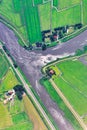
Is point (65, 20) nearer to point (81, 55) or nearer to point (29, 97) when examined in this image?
point (81, 55)

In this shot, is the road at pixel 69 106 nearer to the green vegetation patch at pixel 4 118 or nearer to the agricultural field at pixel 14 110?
the agricultural field at pixel 14 110

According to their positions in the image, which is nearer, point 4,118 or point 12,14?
point 4,118

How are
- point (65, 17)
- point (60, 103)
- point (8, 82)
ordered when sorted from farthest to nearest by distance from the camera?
point (65, 17), point (8, 82), point (60, 103)

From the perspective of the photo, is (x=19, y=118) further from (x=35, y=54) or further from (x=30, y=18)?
(x=30, y=18)

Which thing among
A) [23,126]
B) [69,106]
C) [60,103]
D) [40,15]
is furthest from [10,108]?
[40,15]

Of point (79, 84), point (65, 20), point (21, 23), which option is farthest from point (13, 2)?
point (79, 84)
